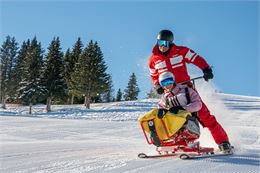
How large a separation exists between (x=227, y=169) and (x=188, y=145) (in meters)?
1.14

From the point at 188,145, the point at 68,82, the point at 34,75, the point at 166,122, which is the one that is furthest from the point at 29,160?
the point at 68,82

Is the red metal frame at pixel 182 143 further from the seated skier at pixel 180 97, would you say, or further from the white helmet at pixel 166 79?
the white helmet at pixel 166 79

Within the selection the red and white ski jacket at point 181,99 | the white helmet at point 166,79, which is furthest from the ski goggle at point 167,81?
the red and white ski jacket at point 181,99

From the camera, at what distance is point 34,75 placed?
44594 millimetres

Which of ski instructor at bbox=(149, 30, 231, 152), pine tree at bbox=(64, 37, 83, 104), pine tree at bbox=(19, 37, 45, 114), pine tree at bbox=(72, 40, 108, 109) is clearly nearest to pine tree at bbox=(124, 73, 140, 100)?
pine tree at bbox=(64, 37, 83, 104)

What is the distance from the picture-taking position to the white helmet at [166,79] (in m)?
5.56

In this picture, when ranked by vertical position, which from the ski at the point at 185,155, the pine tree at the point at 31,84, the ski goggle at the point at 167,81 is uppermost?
the pine tree at the point at 31,84

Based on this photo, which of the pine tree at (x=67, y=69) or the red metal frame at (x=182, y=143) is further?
the pine tree at (x=67, y=69)

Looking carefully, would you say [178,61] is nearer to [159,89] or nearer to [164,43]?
[164,43]

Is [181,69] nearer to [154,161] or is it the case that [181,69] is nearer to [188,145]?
[188,145]

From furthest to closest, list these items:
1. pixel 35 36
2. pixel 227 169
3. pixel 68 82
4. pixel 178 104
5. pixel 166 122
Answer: pixel 35 36 → pixel 68 82 → pixel 178 104 → pixel 166 122 → pixel 227 169

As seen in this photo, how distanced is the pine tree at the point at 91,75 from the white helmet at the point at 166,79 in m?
40.8

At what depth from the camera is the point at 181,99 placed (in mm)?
5473

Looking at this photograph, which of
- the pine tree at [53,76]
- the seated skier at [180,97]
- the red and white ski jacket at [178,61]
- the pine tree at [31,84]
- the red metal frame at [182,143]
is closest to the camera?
the red metal frame at [182,143]
